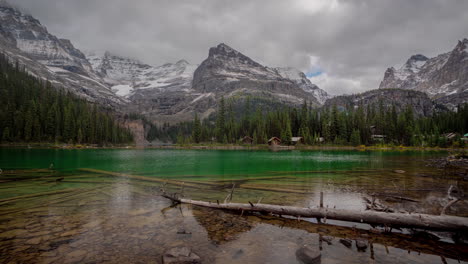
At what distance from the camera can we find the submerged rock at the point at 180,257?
7.69m

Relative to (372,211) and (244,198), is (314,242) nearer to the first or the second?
(372,211)

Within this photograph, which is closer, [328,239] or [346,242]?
[346,242]

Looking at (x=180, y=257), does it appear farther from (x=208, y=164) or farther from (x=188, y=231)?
(x=208, y=164)

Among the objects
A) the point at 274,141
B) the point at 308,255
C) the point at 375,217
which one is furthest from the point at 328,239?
the point at 274,141

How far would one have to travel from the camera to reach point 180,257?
782 centimetres

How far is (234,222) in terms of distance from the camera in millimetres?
11750

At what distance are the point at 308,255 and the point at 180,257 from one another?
13.7 ft

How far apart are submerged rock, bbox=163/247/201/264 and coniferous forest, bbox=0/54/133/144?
4878 inches

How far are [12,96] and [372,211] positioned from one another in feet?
531

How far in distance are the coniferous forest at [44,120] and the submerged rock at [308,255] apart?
126m

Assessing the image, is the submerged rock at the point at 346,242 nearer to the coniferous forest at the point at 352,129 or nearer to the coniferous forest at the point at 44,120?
the coniferous forest at the point at 352,129

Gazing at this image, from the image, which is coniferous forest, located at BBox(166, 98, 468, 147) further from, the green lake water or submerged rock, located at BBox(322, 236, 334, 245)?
submerged rock, located at BBox(322, 236, 334, 245)

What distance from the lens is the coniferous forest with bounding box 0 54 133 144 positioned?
102812 millimetres

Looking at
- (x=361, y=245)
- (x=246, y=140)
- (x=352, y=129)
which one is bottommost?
(x=361, y=245)
